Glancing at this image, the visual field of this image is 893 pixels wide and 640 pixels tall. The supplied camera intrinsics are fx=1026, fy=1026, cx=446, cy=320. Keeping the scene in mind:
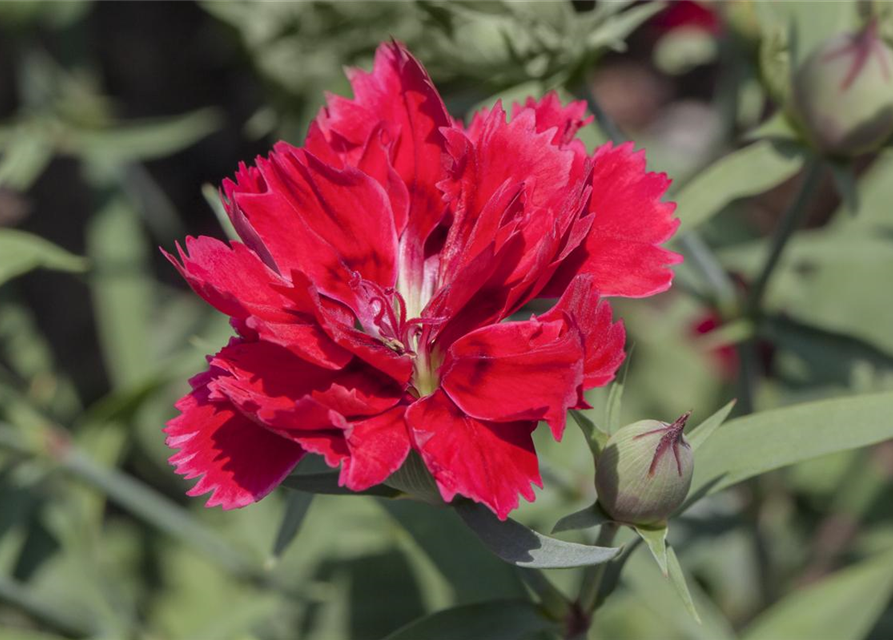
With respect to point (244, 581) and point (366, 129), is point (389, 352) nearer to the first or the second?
point (366, 129)

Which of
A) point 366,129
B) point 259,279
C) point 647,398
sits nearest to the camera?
point 259,279

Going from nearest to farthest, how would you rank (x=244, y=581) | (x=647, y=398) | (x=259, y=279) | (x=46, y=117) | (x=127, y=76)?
(x=259, y=279)
(x=244, y=581)
(x=46, y=117)
(x=647, y=398)
(x=127, y=76)

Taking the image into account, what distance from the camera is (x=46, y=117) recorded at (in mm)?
2357

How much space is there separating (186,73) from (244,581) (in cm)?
198

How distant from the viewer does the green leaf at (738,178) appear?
1370mm

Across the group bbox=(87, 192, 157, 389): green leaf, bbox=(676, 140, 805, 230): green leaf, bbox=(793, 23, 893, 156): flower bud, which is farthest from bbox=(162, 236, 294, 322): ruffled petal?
bbox=(87, 192, 157, 389): green leaf

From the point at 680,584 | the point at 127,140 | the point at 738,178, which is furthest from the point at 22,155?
the point at 680,584

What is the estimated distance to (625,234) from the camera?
1.01 meters

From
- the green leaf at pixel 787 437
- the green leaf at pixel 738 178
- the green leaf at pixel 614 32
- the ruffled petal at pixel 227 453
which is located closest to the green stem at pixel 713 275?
the green leaf at pixel 738 178

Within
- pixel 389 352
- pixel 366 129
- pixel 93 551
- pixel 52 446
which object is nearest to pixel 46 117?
pixel 52 446

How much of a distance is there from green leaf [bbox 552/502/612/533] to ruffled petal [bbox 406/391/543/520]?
2.8 inches

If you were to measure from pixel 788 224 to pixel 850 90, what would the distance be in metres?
0.26

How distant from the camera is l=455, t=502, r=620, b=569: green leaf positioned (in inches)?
36.2

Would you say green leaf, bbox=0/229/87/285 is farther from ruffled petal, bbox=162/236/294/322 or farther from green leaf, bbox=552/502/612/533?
green leaf, bbox=552/502/612/533
